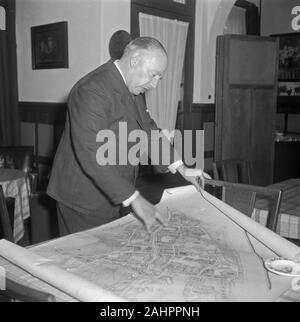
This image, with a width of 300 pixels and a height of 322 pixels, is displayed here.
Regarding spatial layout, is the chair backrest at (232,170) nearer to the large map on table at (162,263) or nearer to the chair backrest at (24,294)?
the large map on table at (162,263)

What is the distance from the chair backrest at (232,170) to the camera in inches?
101

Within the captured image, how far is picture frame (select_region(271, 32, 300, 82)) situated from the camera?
666 centimetres

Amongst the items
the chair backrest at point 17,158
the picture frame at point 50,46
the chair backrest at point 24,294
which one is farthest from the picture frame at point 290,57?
the chair backrest at point 24,294

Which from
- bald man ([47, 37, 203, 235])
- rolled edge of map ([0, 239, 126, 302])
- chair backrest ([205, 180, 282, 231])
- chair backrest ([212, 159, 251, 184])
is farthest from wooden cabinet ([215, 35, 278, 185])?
rolled edge of map ([0, 239, 126, 302])

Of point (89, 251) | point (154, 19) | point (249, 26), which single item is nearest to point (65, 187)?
point (89, 251)

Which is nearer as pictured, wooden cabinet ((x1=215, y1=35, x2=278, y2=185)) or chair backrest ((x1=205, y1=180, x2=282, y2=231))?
chair backrest ((x1=205, y1=180, x2=282, y2=231))

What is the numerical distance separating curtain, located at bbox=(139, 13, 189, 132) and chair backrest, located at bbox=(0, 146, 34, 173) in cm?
150

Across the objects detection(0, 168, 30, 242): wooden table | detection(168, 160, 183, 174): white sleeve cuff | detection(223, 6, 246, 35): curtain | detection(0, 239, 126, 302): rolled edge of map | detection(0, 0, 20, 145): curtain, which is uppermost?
detection(223, 6, 246, 35): curtain

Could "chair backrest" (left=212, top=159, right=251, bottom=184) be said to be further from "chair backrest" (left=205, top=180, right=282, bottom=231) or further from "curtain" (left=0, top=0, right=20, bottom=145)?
"curtain" (left=0, top=0, right=20, bottom=145)

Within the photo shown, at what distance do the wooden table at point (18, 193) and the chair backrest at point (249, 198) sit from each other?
1.53m

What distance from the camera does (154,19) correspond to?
4430 mm

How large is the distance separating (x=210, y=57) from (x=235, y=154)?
4.21 ft

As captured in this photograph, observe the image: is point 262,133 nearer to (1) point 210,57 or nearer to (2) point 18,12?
(1) point 210,57

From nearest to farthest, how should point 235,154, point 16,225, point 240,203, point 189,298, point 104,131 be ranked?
point 189,298, point 104,131, point 240,203, point 16,225, point 235,154
